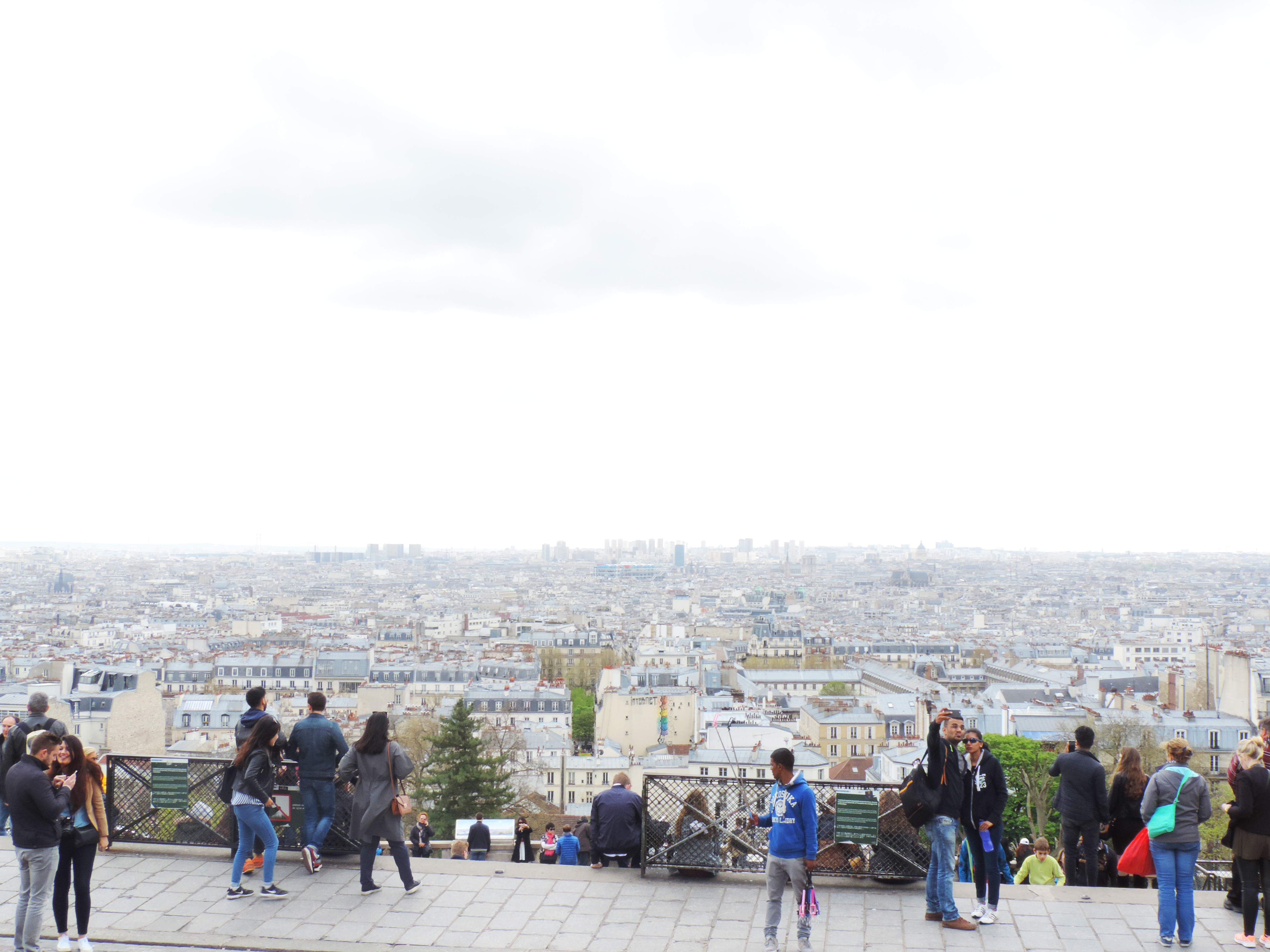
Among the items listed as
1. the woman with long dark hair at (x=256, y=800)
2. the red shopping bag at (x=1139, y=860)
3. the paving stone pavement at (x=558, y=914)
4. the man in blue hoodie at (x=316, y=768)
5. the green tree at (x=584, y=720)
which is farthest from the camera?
the green tree at (x=584, y=720)

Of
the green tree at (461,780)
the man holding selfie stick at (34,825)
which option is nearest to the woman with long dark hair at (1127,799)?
the man holding selfie stick at (34,825)

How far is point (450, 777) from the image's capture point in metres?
28.8

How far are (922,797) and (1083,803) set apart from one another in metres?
1.97

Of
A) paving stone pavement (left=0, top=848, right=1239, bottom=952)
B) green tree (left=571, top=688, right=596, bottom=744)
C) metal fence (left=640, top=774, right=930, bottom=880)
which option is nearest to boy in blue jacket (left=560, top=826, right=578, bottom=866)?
paving stone pavement (left=0, top=848, right=1239, bottom=952)

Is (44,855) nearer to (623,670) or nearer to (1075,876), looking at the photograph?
(1075,876)

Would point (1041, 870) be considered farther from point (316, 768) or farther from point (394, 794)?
point (316, 768)

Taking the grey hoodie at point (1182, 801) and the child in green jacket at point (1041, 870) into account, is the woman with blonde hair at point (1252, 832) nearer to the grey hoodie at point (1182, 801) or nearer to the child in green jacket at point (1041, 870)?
the grey hoodie at point (1182, 801)

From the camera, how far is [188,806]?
9.30m

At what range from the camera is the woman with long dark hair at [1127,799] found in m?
8.52

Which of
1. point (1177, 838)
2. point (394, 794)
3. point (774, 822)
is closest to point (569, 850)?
point (394, 794)

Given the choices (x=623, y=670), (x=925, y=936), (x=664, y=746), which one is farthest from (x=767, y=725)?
(x=925, y=936)

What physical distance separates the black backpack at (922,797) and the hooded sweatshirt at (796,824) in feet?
2.93

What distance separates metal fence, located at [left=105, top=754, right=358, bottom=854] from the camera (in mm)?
9141

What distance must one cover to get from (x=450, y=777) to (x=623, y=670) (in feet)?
125
